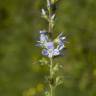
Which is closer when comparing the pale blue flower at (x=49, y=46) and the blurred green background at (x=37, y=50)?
the pale blue flower at (x=49, y=46)

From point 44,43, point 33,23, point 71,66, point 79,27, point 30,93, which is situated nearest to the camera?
point 44,43

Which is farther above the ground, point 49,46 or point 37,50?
point 37,50

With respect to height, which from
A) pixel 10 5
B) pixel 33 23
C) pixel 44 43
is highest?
pixel 10 5

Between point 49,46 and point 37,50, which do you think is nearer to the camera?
point 49,46

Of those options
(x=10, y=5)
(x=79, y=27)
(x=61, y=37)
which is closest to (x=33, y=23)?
(x=10, y=5)

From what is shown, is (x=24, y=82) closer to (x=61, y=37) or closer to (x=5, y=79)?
(x=5, y=79)

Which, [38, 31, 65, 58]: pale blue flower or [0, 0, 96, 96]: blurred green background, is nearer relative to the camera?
[38, 31, 65, 58]: pale blue flower

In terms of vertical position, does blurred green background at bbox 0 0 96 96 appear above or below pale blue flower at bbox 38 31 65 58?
above

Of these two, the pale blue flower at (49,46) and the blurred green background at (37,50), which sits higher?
the blurred green background at (37,50)
